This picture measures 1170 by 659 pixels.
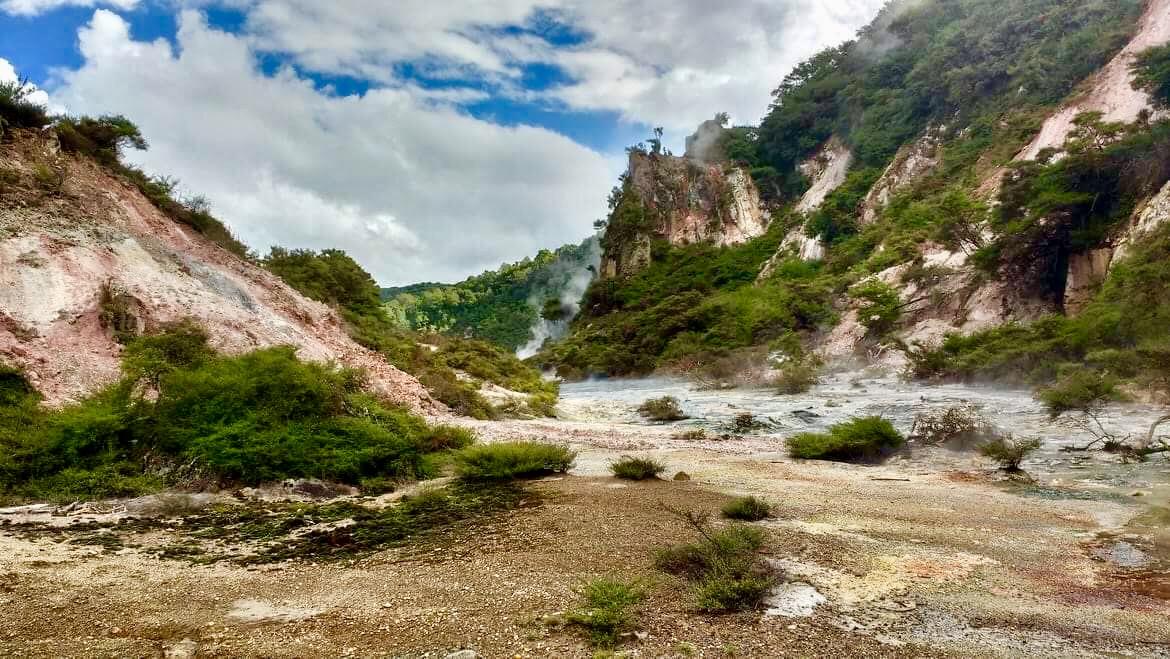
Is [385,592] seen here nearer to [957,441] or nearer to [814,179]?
[957,441]

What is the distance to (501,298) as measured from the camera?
115562mm

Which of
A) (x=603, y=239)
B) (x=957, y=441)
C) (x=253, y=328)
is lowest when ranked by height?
(x=957, y=441)

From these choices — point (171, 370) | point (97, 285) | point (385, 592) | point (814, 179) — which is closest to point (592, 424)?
point (171, 370)

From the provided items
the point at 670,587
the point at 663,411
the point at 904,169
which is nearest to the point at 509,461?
the point at 670,587

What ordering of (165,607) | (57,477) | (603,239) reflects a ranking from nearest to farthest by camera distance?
(165,607) < (57,477) < (603,239)

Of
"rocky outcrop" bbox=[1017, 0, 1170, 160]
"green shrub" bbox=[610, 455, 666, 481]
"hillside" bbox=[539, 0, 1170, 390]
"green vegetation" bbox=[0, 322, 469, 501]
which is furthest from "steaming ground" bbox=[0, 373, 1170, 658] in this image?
"rocky outcrop" bbox=[1017, 0, 1170, 160]

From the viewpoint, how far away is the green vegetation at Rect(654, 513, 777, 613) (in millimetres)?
4656

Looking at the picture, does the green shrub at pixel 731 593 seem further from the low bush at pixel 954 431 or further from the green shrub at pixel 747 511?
the low bush at pixel 954 431

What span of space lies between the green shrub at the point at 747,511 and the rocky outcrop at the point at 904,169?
46837mm

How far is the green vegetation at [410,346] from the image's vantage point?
20.2 metres

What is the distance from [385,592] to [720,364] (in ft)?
103

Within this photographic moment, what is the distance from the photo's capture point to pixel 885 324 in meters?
32.2

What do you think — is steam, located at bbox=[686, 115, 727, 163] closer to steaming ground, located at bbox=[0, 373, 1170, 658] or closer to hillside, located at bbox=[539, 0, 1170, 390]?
hillside, located at bbox=[539, 0, 1170, 390]

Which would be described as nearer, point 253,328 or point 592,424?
point 253,328
